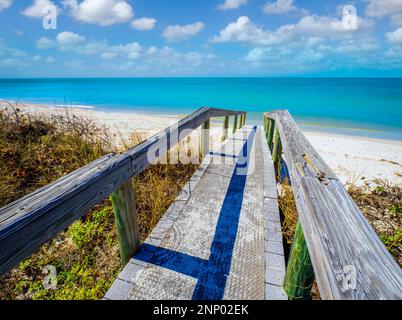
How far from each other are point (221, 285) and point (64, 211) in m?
1.34

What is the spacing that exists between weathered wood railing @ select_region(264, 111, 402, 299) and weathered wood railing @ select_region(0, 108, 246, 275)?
1179mm

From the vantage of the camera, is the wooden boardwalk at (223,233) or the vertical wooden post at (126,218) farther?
the vertical wooden post at (126,218)

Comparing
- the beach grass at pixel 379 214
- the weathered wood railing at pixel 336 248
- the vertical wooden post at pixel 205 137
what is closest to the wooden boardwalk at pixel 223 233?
the weathered wood railing at pixel 336 248

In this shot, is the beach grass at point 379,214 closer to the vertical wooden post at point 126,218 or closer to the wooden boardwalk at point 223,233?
the wooden boardwalk at point 223,233

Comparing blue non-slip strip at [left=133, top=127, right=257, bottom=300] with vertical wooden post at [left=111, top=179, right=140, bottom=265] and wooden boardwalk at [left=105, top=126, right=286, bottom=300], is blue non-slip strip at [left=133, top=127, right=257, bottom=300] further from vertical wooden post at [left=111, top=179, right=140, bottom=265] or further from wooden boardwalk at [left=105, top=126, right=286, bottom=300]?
vertical wooden post at [left=111, top=179, right=140, bottom=265]

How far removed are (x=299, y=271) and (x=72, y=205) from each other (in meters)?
1.47

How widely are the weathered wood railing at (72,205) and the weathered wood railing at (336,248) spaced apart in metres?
1.18

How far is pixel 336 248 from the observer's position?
0.87m

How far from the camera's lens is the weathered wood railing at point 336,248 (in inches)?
29.0

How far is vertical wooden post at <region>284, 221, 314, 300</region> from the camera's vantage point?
1.46m

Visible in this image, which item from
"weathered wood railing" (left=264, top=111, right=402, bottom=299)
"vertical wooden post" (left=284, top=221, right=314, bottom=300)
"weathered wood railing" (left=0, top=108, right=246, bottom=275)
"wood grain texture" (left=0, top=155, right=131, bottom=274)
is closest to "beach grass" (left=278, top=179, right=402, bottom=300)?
"vertical wooden post" (left=284, top=221, right=314, bottom=300)

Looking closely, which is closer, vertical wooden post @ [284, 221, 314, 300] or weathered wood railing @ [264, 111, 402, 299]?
weathered wood railing @ [264, 111, 402, 299]
